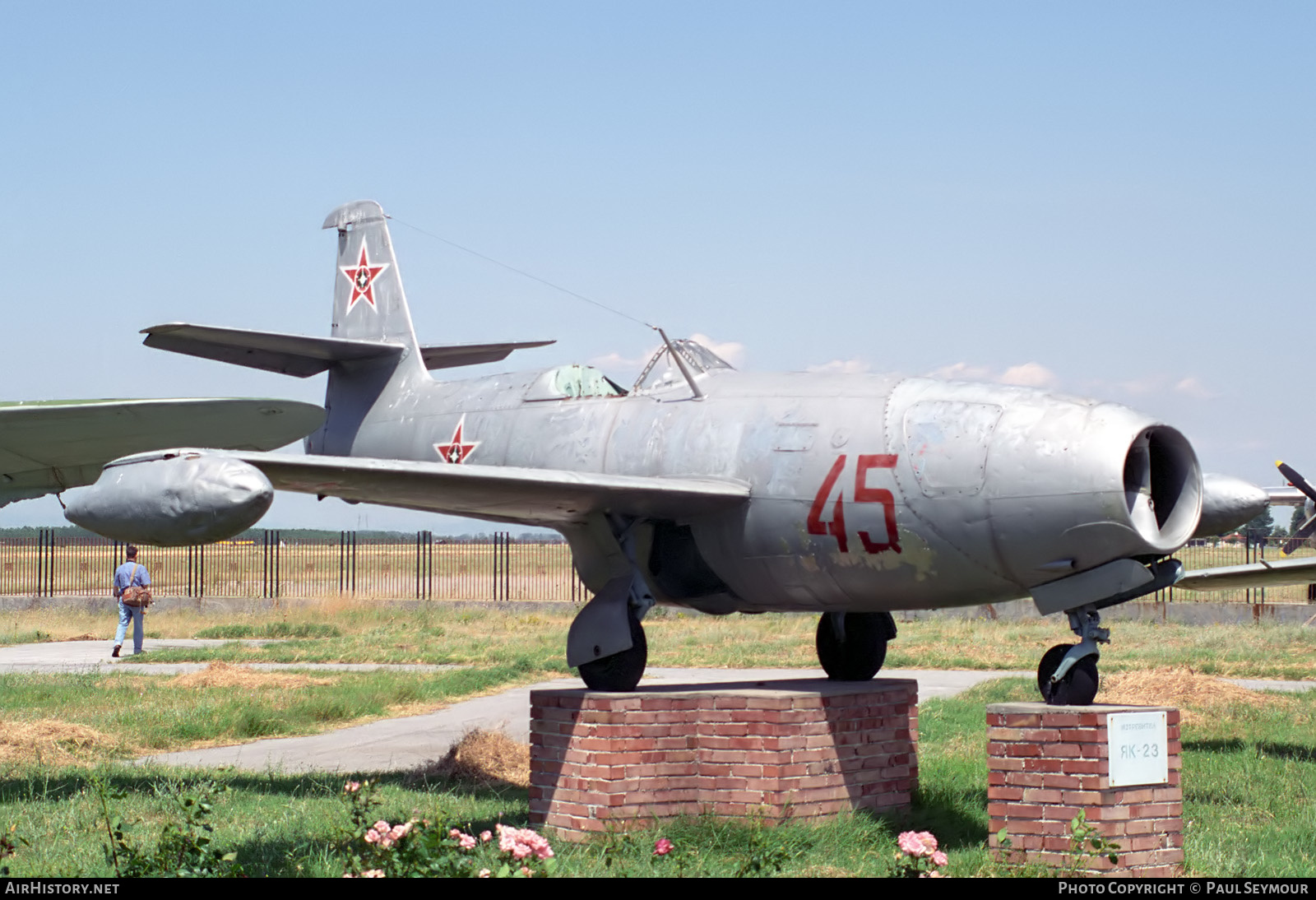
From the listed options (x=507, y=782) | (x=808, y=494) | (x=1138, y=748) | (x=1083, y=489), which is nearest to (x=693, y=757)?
(x=808, y=494)

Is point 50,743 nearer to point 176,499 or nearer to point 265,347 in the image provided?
point 265,347

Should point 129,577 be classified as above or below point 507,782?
above

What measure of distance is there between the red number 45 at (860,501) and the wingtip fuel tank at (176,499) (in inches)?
134

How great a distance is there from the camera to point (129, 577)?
22.3 meters

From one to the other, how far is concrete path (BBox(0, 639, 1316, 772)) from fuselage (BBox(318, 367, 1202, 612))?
1537mm

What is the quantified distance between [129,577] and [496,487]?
16441 mm

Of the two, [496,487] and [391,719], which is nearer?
[496,487]

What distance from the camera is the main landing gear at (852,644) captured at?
10062mm

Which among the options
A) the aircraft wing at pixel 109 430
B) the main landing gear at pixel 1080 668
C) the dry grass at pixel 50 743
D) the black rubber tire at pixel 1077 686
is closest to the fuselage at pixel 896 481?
the main landing gear at pixel 1080 668

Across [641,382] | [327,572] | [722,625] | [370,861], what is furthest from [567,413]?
[327,572]

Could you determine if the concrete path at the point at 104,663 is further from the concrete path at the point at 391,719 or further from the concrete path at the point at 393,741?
the concrete path at the point at 393,741

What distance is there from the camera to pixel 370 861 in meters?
5.99

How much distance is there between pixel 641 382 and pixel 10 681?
12018 millimetres

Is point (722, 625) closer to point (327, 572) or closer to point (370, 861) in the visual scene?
point (370, 861)
